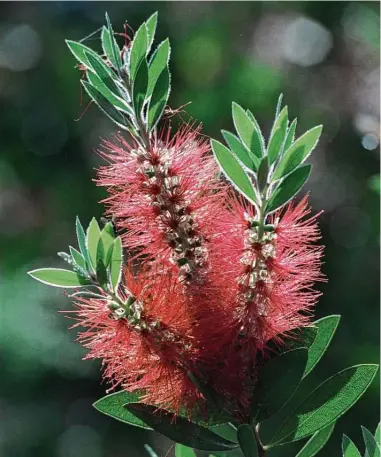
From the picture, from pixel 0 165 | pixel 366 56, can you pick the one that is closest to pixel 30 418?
pixel 0 165

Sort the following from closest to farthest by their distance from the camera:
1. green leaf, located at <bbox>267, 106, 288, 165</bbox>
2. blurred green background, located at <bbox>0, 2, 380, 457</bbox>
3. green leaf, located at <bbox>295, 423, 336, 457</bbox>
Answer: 1. green leaf, located at <bbox>267, 106, 288, 165</bbox>
2. green leaf, located at <bbox>295, 423, 336, 457</bbox>
3. blurred green background, located at <bbox>0, 2, 380, 457</bbox>

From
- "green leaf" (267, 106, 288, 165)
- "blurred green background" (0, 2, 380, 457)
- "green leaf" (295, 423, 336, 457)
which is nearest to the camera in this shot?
"green leaf" (267, 106, 288, 165)

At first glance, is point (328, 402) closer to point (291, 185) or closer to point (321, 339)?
point (321, 339)

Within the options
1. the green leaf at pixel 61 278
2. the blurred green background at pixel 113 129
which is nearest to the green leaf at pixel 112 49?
the green leaf at pixel 61 278

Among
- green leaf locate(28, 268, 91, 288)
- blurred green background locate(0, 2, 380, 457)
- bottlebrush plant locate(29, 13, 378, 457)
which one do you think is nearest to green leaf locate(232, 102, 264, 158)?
bottlebrush plant locate(29, 13, 378, 457)

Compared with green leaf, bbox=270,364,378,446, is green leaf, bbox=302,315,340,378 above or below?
above

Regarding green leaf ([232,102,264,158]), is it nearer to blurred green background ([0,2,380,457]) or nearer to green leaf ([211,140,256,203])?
green leaf ([211,140,256,203])
